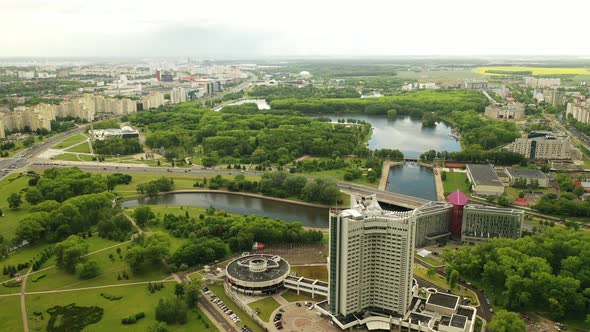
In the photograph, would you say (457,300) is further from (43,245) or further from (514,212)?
(43,245)

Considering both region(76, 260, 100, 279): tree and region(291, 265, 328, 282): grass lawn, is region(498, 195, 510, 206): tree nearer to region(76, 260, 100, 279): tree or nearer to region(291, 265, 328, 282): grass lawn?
region(291, 265, 328, 282): grass lawn

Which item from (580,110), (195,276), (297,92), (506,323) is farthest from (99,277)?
(297,92)

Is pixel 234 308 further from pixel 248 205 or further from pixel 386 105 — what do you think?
pixel 386 105

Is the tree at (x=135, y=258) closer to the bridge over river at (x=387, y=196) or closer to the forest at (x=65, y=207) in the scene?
the forest at (x=65, y=207)

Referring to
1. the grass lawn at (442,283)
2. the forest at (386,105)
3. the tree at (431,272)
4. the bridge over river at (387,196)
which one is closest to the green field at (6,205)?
the bridge over river at (387,196)

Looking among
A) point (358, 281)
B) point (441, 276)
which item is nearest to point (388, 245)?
point (358, 281)

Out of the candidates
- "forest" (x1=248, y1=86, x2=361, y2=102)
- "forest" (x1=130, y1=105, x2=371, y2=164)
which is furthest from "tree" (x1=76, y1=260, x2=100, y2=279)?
"forest" (x1=248, y1=86, x2=361, y2=102)
